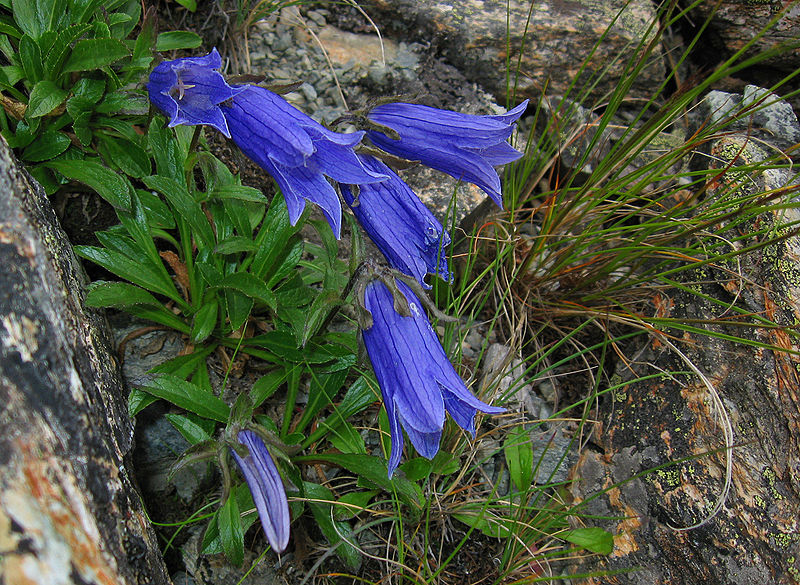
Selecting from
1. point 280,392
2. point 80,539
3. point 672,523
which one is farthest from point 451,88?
point 80,539

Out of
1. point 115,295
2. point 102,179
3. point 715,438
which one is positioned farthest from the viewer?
point 715,438

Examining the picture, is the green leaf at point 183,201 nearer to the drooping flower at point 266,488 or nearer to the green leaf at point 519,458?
the drooping flower at point 266,488

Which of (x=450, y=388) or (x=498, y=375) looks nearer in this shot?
(x=450, y=388)

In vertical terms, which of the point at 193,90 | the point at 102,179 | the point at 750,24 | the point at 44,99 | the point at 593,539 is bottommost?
the point at 593,539

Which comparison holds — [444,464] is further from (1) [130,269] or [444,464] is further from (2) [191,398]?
(1) [130,269]

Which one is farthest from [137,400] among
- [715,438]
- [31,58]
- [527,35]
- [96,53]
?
[527,35]

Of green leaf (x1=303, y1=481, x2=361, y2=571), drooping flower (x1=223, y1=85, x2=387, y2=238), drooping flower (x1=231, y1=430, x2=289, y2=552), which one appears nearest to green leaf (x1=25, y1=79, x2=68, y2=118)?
drooping flower (x1=223, y1=85, x2=387, y2=238)

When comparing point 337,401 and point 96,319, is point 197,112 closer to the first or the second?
point 96,319
